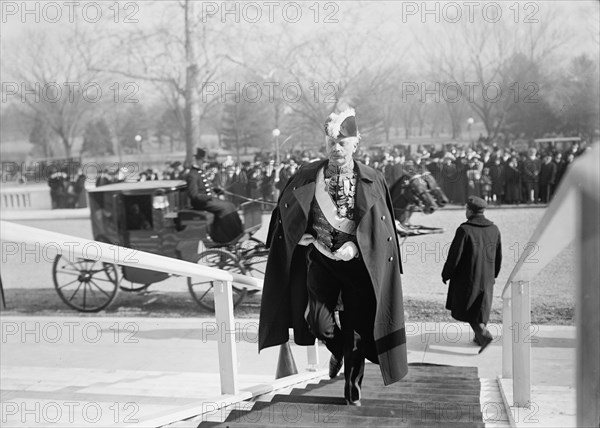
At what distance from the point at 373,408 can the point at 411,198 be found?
478 centimetres

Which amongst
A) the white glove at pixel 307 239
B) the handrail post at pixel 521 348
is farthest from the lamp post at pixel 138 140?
the handrail post at pixel 521 348

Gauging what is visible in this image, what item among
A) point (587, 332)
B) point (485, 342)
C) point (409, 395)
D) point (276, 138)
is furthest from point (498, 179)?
point (587, 332)

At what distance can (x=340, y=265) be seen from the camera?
12.2ft

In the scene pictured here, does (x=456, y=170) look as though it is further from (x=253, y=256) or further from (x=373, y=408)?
(x=373, y=408)

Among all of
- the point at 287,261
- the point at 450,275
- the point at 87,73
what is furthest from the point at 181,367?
the point at 87,73

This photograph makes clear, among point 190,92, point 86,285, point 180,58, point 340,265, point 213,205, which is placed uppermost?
point 180,58

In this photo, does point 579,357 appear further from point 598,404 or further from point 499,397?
point 499,397

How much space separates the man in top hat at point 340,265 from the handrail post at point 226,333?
275mm

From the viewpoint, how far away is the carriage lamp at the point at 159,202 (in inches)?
335

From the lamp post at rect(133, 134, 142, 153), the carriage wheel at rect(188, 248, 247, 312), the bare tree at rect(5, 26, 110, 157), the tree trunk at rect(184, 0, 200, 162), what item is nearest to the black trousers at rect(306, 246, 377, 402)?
the carriage wheel at rect(188, 248, 247, 312)

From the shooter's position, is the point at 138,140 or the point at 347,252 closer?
the point at 347,252

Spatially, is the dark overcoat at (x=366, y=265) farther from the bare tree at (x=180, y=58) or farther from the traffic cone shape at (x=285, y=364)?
the bare tree at (x=180, y=58)

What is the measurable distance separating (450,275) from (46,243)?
4718 millimetres

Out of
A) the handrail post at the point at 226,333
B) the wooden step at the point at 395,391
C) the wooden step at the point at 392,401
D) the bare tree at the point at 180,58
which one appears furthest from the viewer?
the bare tree at the point at 180,58
